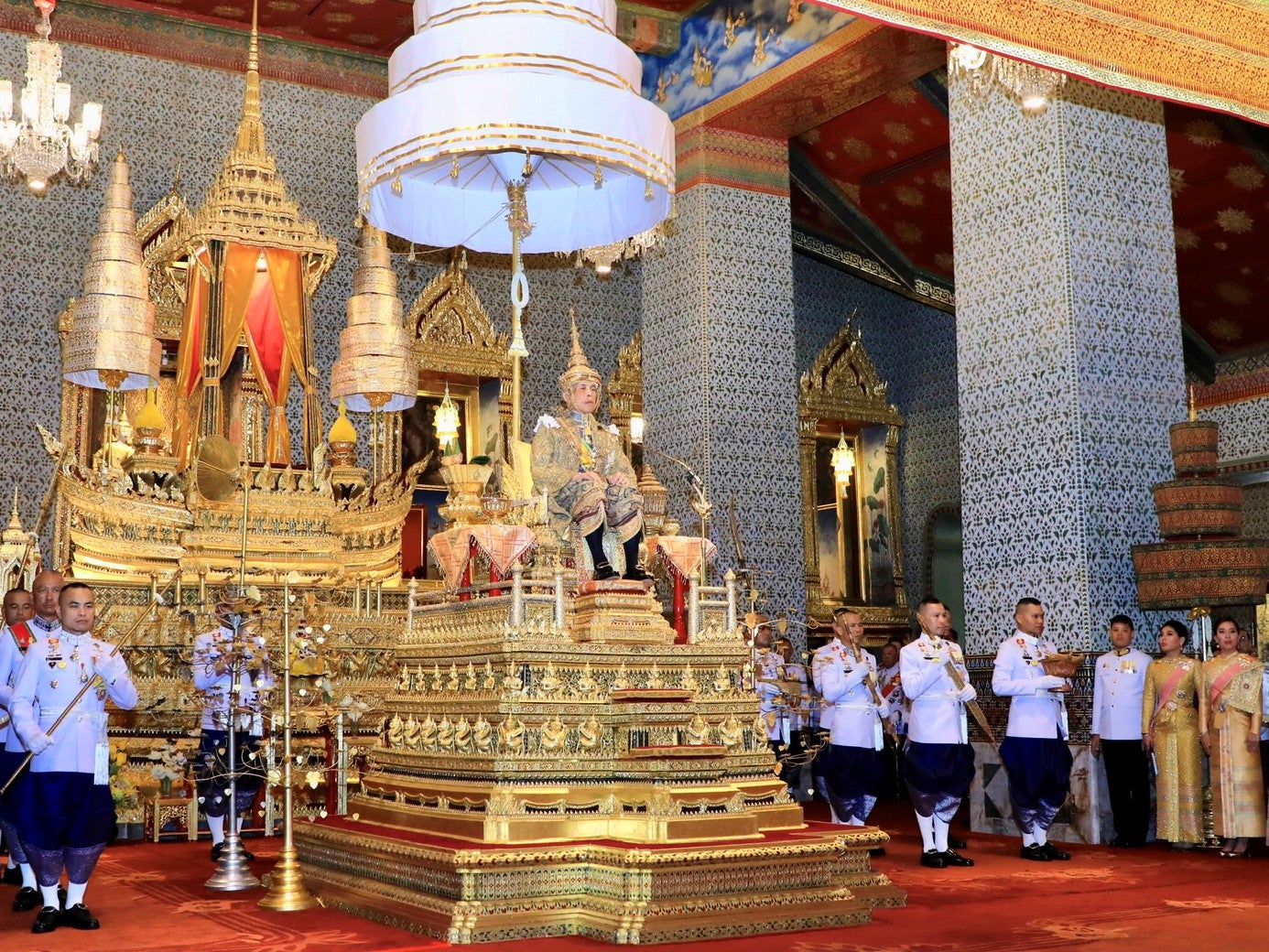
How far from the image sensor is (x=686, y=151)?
13.3 m

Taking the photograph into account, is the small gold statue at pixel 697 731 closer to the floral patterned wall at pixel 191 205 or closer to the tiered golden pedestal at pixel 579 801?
the tiered golden pedestal at pixel 579 801

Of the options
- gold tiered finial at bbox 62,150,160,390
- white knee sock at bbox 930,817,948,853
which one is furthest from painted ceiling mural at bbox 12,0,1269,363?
white knee sock at bbox 930,817,948,853

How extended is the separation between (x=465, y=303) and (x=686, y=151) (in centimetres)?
275

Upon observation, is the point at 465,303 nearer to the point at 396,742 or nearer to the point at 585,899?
the point at 396,742

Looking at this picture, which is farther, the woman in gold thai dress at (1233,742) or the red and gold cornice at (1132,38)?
the woman in gold thai dress at (1233,742)

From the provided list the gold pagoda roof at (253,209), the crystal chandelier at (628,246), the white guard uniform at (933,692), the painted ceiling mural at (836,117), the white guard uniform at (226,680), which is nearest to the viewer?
the white guard uniform at (226,680)

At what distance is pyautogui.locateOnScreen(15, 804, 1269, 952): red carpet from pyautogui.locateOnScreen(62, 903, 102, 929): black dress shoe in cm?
7

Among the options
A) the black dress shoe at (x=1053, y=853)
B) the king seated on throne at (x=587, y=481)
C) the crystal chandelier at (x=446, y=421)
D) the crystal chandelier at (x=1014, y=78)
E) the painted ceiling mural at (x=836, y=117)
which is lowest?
the black dress shoe at (x=1053, y=853)

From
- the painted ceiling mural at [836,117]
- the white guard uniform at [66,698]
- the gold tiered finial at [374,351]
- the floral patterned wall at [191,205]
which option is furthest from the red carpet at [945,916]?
the painted ceiling mural at [836,117]

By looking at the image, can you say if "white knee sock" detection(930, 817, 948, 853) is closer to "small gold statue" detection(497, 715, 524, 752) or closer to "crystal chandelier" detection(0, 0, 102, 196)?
"small gold statue" detection(497, 715, 524, 752)

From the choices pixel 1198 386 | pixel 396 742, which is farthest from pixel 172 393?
pixel 1198 386

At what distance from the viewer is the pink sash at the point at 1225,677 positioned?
8148 mm

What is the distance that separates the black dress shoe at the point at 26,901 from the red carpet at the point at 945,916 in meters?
0.06

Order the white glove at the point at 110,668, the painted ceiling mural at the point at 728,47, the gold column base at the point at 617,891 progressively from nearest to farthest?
the gold column base at the point at 617,891 → the white glove at the point at 110,668 → the painted ceiling mural at the point at 728,47
